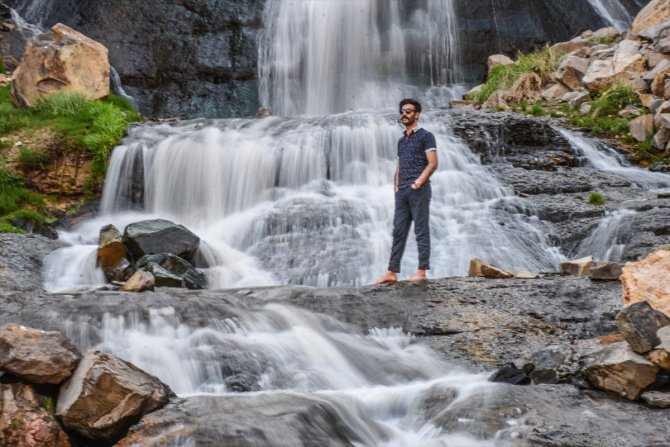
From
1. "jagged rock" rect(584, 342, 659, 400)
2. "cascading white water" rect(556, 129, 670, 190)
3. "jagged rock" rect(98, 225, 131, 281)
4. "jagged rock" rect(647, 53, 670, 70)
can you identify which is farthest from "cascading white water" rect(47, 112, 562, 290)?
"jagged rock" rect(647, 53, 670, 70)

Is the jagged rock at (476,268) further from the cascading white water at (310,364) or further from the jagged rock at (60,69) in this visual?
the jagged rock at (60,69)

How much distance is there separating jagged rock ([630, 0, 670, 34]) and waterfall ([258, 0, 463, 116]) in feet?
16.9

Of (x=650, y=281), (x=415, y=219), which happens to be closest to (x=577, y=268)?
(x=415, y=219)

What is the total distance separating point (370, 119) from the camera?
12750mm

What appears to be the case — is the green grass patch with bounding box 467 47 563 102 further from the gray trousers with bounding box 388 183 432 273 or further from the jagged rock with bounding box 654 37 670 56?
the gray trousers with bounding box 388 183 432 273

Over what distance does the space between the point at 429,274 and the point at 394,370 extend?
3.50 m

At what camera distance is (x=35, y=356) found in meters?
4.12

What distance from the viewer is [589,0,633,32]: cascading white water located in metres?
21.5

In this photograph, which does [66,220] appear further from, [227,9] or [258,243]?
[227,9]

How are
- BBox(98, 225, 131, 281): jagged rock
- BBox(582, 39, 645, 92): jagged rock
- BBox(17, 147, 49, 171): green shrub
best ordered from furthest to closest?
BBox(582, 39, 645, 92): jagged rock
BBox(17, 147, 49, 171): green shrub
BBox(98, 225, 131, 281): jagged rock

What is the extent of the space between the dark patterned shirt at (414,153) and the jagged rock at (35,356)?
14.2 feet

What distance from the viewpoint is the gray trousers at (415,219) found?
7504 millimetres

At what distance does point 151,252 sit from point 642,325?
20.4 feet

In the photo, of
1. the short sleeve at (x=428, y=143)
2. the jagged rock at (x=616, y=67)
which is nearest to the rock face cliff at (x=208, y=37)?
the jagged rock at (x=616, y=67)
